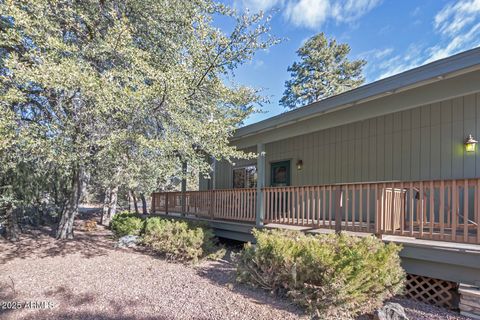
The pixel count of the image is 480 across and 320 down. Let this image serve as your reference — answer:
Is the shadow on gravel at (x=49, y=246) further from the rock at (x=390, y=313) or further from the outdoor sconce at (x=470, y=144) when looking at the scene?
the outdoor sconce at (x=470, y=144)

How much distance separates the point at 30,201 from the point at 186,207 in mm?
5326

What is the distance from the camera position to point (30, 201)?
31.7 feet

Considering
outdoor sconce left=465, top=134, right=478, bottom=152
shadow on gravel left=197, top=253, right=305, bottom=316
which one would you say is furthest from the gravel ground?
outdoor sconce left=465, top=134, right=478, bottom=152

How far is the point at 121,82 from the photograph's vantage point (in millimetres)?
6641

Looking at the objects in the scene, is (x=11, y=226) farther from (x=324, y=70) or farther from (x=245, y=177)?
(x=324, y=70)

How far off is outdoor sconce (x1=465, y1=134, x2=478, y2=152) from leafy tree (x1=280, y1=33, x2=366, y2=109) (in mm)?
19237

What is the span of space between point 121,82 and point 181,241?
3.90 meters

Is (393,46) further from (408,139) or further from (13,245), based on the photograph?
(13,245)

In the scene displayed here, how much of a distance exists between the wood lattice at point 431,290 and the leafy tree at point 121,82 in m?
4.18

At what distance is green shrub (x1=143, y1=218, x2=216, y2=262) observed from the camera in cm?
622

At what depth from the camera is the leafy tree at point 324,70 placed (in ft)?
79.1

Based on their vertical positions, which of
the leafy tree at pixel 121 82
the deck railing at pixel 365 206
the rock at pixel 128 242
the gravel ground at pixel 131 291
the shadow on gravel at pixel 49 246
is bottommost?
the shadow on gravel at pixel 49 246

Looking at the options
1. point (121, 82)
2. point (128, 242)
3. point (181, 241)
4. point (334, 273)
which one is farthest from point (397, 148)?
point (128, 242)

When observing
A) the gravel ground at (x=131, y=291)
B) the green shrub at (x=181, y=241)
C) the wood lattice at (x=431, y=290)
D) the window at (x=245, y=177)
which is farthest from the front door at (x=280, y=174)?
the wood lattice at (x=431, y=290)
